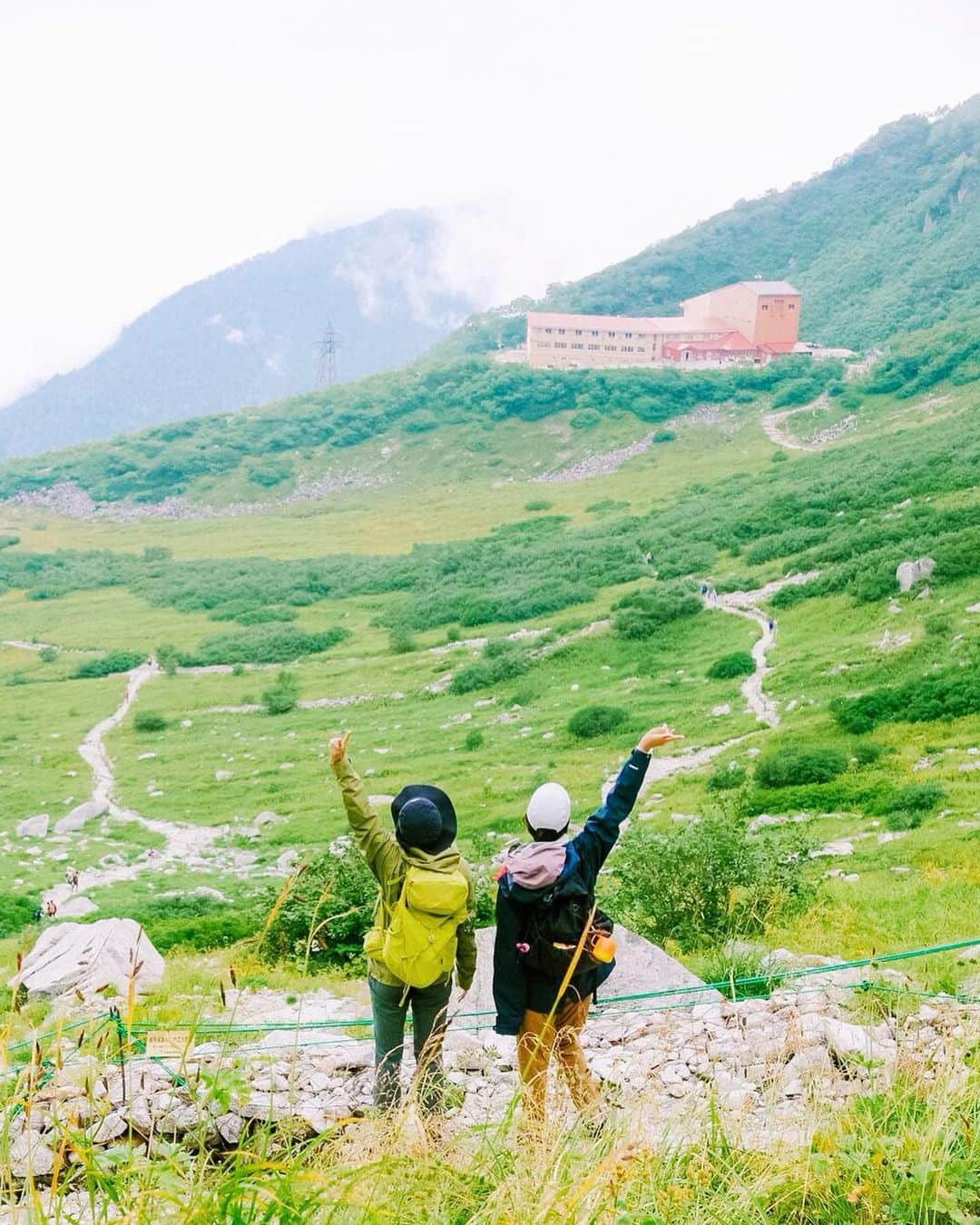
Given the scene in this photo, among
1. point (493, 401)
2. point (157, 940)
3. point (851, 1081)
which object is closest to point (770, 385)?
point (493, 401)

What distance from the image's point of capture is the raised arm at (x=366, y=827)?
498 centimetres

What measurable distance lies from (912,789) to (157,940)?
11.6 meters

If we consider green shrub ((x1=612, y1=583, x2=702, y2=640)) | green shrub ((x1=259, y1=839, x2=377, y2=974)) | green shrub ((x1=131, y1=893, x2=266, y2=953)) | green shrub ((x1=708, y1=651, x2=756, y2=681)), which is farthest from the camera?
green shrub ((x1=612, y1=583, x2=702, y2=640))

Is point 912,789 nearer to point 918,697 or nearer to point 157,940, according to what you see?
point 918,697

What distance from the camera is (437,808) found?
491 centimetres

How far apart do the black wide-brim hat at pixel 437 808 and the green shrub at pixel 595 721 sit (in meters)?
19.9

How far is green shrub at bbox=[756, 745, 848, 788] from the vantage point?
17516 mm

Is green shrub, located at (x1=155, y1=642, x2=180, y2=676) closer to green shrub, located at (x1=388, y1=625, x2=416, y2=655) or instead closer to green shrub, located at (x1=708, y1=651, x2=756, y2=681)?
green shrub, located at (x1=388, y1=625, x2=416, y2=655)

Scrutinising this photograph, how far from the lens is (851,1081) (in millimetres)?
4770

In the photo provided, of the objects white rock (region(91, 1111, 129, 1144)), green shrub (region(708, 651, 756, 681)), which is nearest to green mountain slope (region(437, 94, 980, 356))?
green shrub (region(708, 651, 756, 681))

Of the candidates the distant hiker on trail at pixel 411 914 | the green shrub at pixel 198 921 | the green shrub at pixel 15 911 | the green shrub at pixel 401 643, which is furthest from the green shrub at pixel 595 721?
the distant hiker on trail at pixel 411 914

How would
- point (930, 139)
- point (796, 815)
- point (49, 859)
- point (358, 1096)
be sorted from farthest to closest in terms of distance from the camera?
point (930, 139), point (49, 859), point (796, 815), point (358, 1096)

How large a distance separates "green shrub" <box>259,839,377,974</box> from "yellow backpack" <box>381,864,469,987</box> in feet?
21.7

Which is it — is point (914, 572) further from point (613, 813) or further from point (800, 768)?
point (613, 813)
